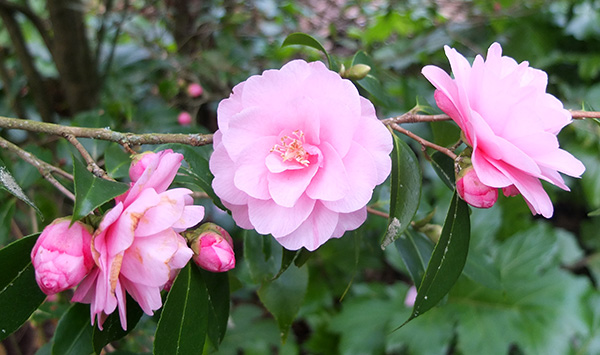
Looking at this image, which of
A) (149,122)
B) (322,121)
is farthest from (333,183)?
(149,122)

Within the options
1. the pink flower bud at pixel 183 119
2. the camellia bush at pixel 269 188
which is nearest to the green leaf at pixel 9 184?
the camellia bush at pixel 269 188

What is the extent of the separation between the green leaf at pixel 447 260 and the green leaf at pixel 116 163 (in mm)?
485

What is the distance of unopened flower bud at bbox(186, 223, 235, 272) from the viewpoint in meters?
0.49

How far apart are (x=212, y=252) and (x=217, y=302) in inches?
5.7

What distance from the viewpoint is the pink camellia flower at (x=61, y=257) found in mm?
429

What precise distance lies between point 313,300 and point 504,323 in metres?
0.67

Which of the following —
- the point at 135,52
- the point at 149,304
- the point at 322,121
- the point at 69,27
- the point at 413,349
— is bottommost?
the point at 413,349

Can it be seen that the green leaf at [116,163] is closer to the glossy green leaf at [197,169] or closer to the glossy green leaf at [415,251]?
the glossy green leaf at [197,169]

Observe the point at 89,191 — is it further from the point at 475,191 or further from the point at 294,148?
the point at 475,191

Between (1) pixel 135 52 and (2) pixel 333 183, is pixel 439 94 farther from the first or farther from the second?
(1) pixel 135 52

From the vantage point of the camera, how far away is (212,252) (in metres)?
0.49

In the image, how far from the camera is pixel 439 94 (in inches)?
20.9

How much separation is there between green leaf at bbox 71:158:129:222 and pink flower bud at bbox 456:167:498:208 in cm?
37

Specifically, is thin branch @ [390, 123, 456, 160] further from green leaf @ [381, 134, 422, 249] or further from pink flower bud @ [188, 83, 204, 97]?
pink flower bud @ [188, 83, 204, 97]
